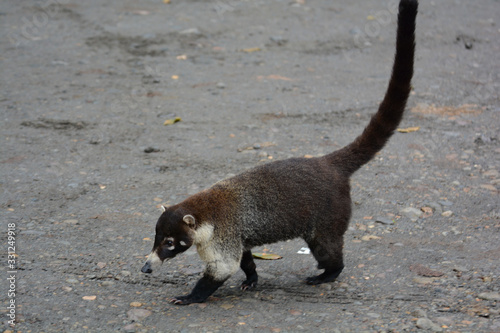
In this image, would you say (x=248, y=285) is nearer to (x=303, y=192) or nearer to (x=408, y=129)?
(x=303, y=192)

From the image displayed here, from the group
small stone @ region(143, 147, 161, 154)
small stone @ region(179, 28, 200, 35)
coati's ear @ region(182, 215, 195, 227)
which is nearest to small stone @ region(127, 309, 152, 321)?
coati's ear @ region(182, 215, 195, 227)

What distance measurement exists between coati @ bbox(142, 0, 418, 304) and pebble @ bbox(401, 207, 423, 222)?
0.94 metres

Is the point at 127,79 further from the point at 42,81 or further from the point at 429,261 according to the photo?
the point at 429,261

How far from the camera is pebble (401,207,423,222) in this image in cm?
487

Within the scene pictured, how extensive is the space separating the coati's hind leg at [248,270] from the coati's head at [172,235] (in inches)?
19.9

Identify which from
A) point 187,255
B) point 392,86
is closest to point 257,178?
point 187,255

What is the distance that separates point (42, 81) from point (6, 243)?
3632mm

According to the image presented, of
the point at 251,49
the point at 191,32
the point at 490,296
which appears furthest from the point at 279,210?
the point at 191,32

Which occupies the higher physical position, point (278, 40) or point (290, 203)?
point (278, 40)

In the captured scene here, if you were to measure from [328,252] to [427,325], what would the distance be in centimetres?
82

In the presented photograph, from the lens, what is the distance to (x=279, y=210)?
155 inches

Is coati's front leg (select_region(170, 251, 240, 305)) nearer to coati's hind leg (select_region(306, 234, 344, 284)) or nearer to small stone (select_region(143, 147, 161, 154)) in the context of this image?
coati's hind leg (select_region(306, 234, 344, 284))

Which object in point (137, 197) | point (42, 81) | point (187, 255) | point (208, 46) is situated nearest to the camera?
point (187, 255)

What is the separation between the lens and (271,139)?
20.3 feet
